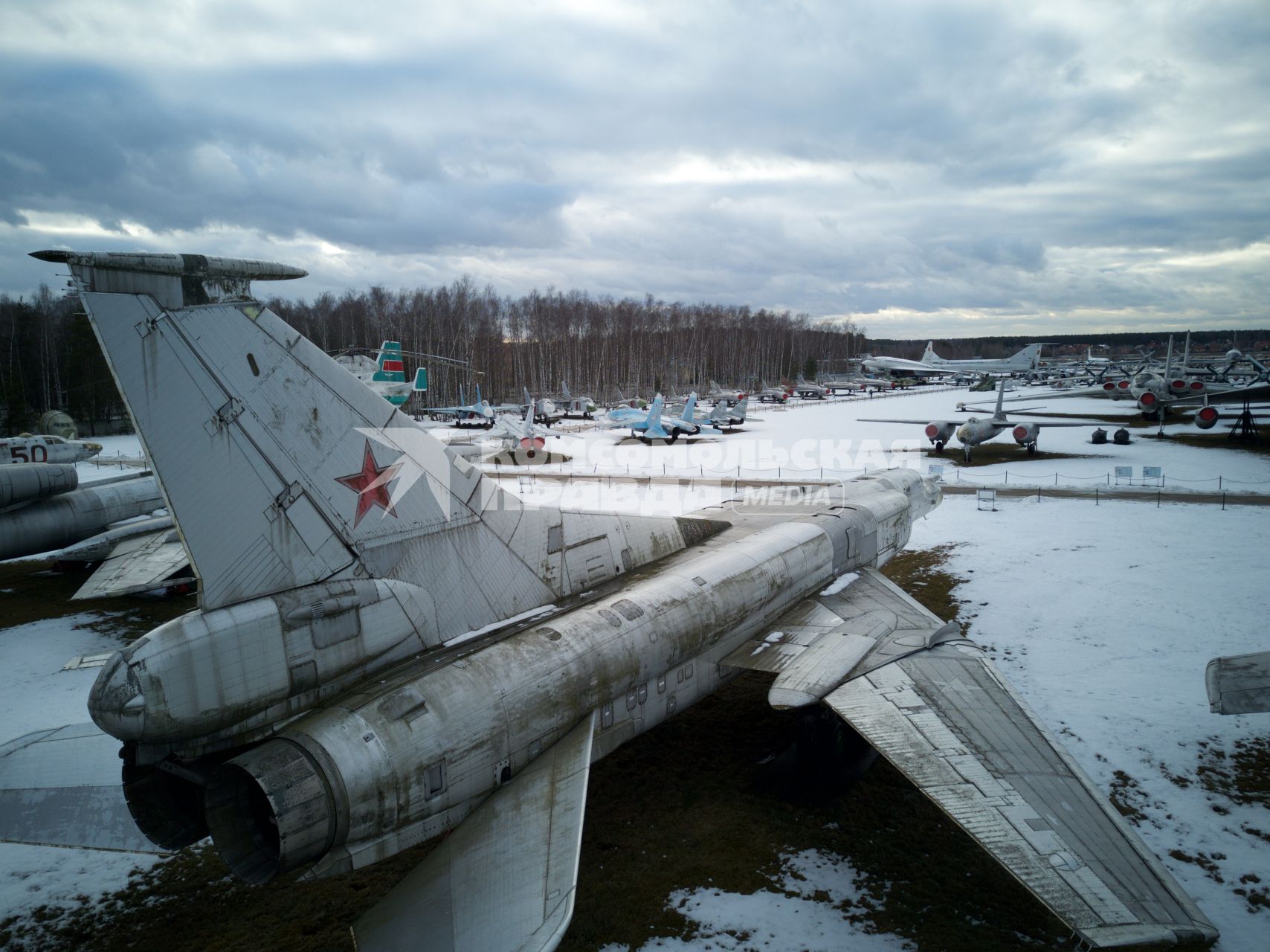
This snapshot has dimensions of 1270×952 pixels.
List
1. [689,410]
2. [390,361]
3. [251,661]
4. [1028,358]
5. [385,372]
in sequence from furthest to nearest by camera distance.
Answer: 1. [1028,358]
2. [689,410]
3. [390,361]
4. [385,372]
5. [251,661]

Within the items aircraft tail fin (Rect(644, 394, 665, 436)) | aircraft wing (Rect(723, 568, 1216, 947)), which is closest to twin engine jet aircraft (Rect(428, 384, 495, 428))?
aircraft tail fin (Rect(644, 394, 665, 436))

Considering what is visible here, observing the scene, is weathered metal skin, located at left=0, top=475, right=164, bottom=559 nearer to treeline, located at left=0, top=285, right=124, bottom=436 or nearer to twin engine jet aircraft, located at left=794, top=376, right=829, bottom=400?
treeline, located at left=0, top=285, right=124, bottom=436

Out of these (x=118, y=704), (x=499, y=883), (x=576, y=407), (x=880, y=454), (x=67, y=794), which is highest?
(x=118, y=704)

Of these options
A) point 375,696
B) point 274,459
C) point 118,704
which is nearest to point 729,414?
point 274,459

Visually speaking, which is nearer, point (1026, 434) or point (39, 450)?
point (39, 450)

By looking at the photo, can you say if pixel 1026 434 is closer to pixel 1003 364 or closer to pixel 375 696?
pixel 375 696

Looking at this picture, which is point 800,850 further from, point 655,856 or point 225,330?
point 225,330

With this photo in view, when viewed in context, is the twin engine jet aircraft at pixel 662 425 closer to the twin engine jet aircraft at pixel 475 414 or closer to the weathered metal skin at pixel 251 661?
the twin engine jet aircraft at pixel 475 414

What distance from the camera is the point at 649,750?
9.76 m

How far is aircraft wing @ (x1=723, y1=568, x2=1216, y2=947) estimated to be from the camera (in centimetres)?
516

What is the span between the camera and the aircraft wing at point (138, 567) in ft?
46.8

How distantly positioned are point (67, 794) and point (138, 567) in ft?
38.7

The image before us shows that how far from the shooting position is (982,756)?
270 inches

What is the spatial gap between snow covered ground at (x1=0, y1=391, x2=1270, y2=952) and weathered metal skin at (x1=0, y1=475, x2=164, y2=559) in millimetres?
2117
